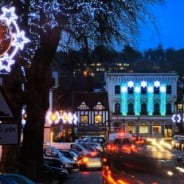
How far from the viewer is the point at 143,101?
134000mm

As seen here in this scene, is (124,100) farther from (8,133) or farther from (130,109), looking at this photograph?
(8,133)

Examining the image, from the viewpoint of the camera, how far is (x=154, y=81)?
134 metres

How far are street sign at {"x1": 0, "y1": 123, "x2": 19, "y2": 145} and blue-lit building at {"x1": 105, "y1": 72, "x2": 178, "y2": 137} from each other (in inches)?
4775

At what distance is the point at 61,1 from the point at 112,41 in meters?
3.02

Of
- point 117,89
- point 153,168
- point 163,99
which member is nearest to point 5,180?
point 153,168

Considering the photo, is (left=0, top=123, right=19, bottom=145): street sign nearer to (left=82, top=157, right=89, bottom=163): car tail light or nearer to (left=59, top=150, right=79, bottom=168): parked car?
(left=82, top=157, right=89, bottom=163): car tail light

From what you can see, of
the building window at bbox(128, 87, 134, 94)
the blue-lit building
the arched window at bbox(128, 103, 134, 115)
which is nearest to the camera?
the blue-lit building

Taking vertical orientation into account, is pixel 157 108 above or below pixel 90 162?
above

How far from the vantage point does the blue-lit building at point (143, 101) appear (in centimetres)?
13275

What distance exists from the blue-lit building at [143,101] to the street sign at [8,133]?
121290 millimetres

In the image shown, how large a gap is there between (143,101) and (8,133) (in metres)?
124

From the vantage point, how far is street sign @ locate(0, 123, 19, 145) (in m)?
10.7

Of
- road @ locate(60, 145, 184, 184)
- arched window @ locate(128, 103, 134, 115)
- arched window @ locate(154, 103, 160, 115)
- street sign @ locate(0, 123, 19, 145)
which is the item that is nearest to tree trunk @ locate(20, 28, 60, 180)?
road @ locate(60, 145, 184, 184)

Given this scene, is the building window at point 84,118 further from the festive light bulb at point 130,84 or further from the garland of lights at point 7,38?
the garland of lights at point 7,38
